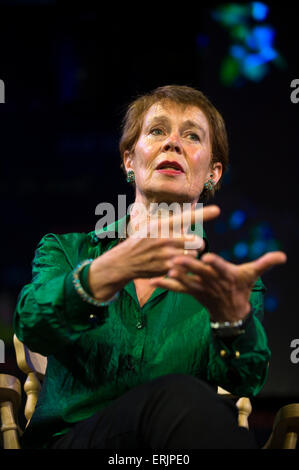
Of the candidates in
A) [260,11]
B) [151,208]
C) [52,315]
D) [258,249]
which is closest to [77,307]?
[52,315]

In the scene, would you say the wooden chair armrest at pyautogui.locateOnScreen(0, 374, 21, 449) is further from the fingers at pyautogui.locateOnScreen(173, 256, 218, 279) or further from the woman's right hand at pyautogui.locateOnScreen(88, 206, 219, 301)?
the fingers at pyautogui.locateOnScreen(173, 256, 218, 279)

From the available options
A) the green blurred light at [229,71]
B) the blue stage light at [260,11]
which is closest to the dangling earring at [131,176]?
the green blurred light at [229,71]

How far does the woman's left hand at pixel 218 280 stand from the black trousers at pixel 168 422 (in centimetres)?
17

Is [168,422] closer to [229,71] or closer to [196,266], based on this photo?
[196,266]

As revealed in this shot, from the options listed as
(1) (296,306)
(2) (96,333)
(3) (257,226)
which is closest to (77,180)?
(3) (257,226)

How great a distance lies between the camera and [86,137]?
348cm

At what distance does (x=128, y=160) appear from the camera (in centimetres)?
180

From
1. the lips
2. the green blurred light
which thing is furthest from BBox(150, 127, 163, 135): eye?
the green blurred light

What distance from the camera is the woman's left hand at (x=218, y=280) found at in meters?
1.12

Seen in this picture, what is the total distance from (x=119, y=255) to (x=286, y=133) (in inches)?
88.6

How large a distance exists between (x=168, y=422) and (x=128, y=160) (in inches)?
37.6

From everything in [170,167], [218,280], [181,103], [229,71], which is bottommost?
[218,280]

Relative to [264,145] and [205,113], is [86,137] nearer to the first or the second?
[264,145]

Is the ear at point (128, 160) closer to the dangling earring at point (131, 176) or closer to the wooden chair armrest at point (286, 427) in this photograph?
the dangling earring at point (131, 176)
